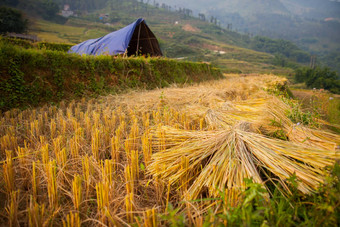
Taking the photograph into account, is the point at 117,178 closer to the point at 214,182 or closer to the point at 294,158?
the point at 214,182

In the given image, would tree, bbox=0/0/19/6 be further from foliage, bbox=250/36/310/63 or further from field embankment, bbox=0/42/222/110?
foliage, bbox=250/36/310/63

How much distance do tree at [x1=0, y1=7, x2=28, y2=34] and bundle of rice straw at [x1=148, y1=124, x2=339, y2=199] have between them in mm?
43553

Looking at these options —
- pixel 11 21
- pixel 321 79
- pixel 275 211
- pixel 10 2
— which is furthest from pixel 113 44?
pixel 10 2

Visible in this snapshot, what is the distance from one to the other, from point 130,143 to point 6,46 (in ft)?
11.9

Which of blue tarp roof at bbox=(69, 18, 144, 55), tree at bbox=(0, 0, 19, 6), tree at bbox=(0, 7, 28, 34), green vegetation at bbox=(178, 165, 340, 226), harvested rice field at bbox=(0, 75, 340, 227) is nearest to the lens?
green vegetation at bbox=(178, 165, 340, 226)

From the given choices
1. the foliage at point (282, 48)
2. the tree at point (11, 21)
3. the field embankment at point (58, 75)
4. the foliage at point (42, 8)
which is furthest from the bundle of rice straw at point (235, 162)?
the foliage at point (282, 48)

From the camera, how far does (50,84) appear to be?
13.2 ft

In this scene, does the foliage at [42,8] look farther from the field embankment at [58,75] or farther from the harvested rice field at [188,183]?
the harvested rice field at [188,183]

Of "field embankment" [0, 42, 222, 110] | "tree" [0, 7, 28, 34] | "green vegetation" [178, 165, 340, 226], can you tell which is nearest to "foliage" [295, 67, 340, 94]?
"field embankment" [0, 42, 222, 110]

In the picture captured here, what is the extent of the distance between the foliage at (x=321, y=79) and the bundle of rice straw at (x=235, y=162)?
24.0 m

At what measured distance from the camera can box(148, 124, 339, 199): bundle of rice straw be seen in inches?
40.9

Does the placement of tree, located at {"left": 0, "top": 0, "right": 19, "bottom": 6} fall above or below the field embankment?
above

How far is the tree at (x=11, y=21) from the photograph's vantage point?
3089 centimetres

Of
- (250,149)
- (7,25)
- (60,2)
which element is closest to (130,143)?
(250,149)
